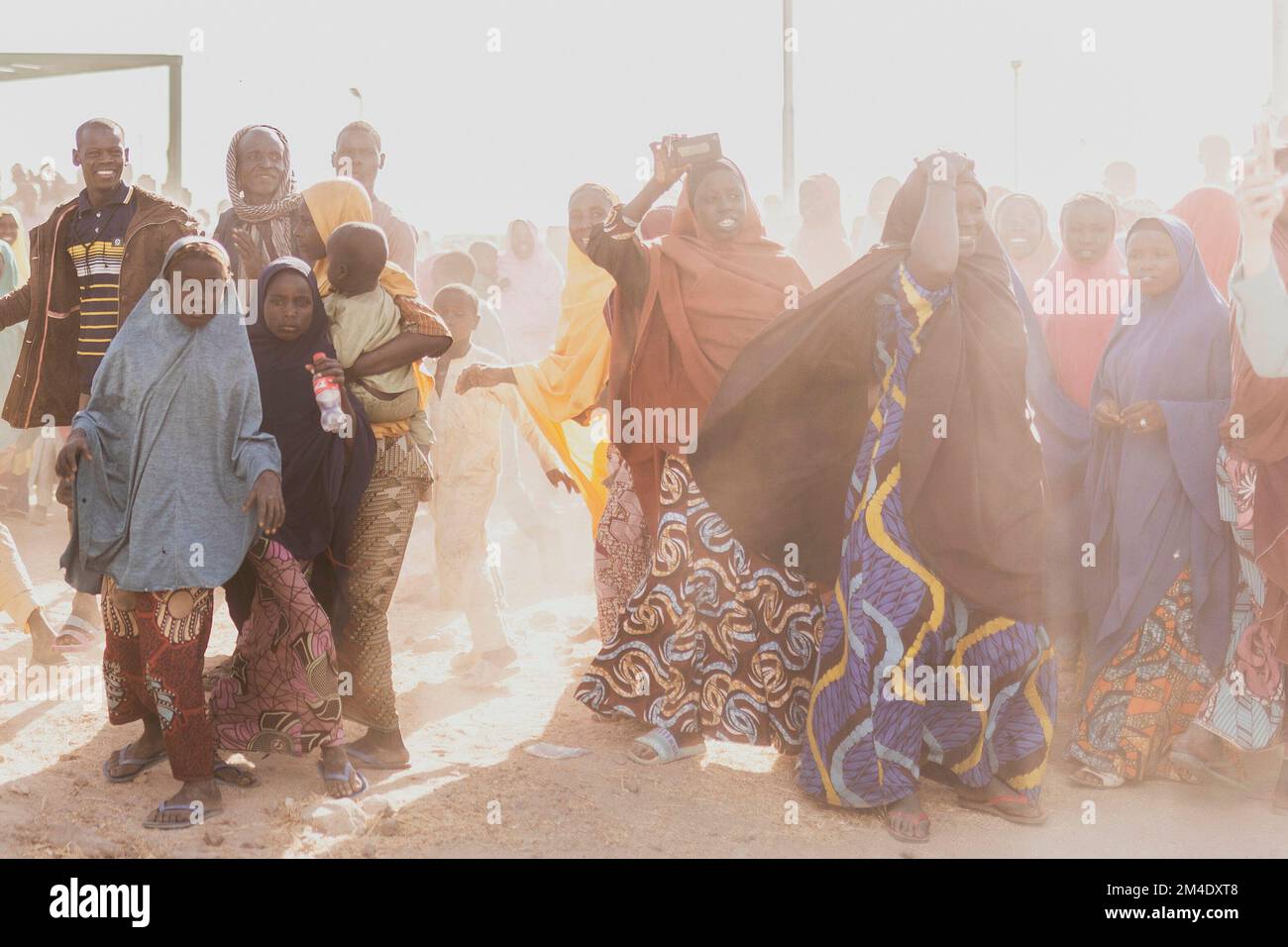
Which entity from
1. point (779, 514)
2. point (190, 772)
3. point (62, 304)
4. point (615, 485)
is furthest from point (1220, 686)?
point (62, 304)

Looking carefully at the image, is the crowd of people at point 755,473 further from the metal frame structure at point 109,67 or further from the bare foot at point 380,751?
the metal frame structure at point 109,67

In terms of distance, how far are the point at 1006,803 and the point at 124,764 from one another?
308cm

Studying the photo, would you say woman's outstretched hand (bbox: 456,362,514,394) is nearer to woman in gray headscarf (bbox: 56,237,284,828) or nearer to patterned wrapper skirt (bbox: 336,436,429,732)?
patterned wrapper skirt (bbox: 336,436,429,732)

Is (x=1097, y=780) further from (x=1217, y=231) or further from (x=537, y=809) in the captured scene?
(x=1217, y=231)

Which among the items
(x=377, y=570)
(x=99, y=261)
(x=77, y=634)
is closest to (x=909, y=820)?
(x=377, y=570)

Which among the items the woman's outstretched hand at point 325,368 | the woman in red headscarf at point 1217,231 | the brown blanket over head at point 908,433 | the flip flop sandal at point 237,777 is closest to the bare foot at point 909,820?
the brown blanket over head at point 908,433

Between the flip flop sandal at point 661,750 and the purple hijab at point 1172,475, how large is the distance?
1640 mm

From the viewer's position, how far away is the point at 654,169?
5.01 meters

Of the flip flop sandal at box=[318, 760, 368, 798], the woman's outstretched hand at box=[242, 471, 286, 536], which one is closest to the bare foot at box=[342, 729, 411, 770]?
the flip flop sandal at box=[318, 760, 368, 798]

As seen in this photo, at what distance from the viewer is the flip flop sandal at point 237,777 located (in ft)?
15.0

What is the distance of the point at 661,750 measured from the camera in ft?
16.2

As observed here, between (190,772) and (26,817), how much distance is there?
1.77ft

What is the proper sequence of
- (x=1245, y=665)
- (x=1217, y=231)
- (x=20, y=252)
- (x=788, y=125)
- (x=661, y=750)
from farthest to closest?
(x=788, y=125), (x=20, y=252), (x=1217, y=231), (x=661, y=750), (x=1245, y=665)

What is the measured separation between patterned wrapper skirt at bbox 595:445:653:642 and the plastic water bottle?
4.92 feet
